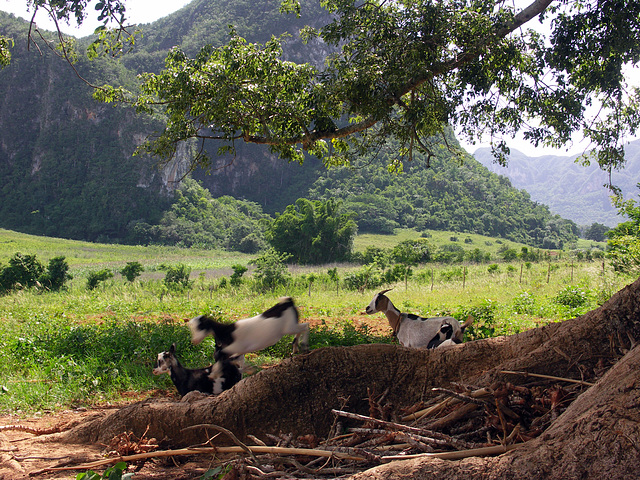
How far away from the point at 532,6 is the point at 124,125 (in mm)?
103216

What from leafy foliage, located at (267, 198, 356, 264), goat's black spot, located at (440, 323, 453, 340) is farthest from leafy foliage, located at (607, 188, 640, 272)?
leafy foliage, located at (267, 198, 356, 264)

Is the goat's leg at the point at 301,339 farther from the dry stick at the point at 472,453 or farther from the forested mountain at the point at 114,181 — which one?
the forested mountain at the point at 114,181

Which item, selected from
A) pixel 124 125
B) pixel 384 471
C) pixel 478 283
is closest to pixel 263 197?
pixel 124 125

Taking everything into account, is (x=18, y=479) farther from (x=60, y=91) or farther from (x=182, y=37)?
(x=182, y=37)

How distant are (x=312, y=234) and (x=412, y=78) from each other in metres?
34.4

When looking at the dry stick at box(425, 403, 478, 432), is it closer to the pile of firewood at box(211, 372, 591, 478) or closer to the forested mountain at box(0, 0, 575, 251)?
the pile of firewood at box(211, 372, 591, 478)

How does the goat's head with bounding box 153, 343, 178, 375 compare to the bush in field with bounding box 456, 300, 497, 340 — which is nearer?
the goat's head with bounding box 153, 343, 178, 375

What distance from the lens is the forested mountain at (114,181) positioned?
292ft

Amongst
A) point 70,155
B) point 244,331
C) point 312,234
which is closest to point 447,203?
point 312,234

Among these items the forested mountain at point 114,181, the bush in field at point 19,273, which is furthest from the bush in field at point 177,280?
the forested mountain at point 114,181

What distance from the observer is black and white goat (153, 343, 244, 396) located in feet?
17.1

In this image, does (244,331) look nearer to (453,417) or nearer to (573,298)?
(453,417)

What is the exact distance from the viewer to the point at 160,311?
13.1 m

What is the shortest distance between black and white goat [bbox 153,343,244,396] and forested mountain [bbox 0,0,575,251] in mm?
76453
